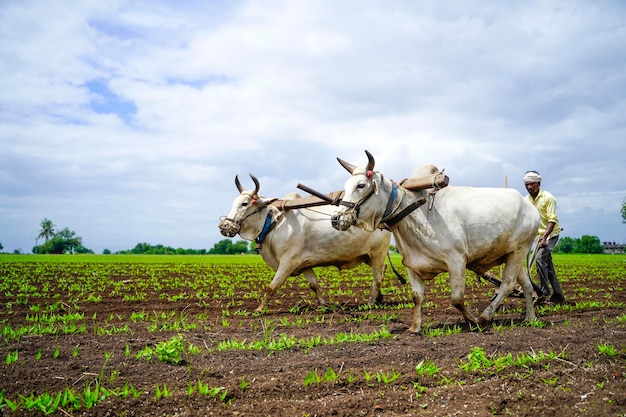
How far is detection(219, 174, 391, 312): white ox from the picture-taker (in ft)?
31.8

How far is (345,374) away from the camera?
15.4 feet

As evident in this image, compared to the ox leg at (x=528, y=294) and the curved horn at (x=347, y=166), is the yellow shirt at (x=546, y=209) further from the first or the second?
the curved horn at (x=347, y=166)

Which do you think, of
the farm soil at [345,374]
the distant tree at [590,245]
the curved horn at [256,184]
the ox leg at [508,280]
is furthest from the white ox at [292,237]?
the distant tree at [590,245]

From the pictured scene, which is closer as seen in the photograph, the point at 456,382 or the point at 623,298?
the point at 456,382

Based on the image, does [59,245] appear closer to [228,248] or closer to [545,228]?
[228,248]

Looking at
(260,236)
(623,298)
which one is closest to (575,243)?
(623,298)

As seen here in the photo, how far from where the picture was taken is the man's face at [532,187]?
31.0ft

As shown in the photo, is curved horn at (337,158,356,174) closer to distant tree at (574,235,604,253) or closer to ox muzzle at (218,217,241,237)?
ox muzzle at (218,217,241,237)

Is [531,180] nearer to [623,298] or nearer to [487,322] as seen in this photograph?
[487,322]

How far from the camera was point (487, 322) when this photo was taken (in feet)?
23.7

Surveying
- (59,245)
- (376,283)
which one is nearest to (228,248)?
(59,245)

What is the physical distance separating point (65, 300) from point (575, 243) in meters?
93.4

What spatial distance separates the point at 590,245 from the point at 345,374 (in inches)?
3708

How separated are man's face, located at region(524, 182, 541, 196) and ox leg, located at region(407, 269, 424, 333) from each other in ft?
12.2
